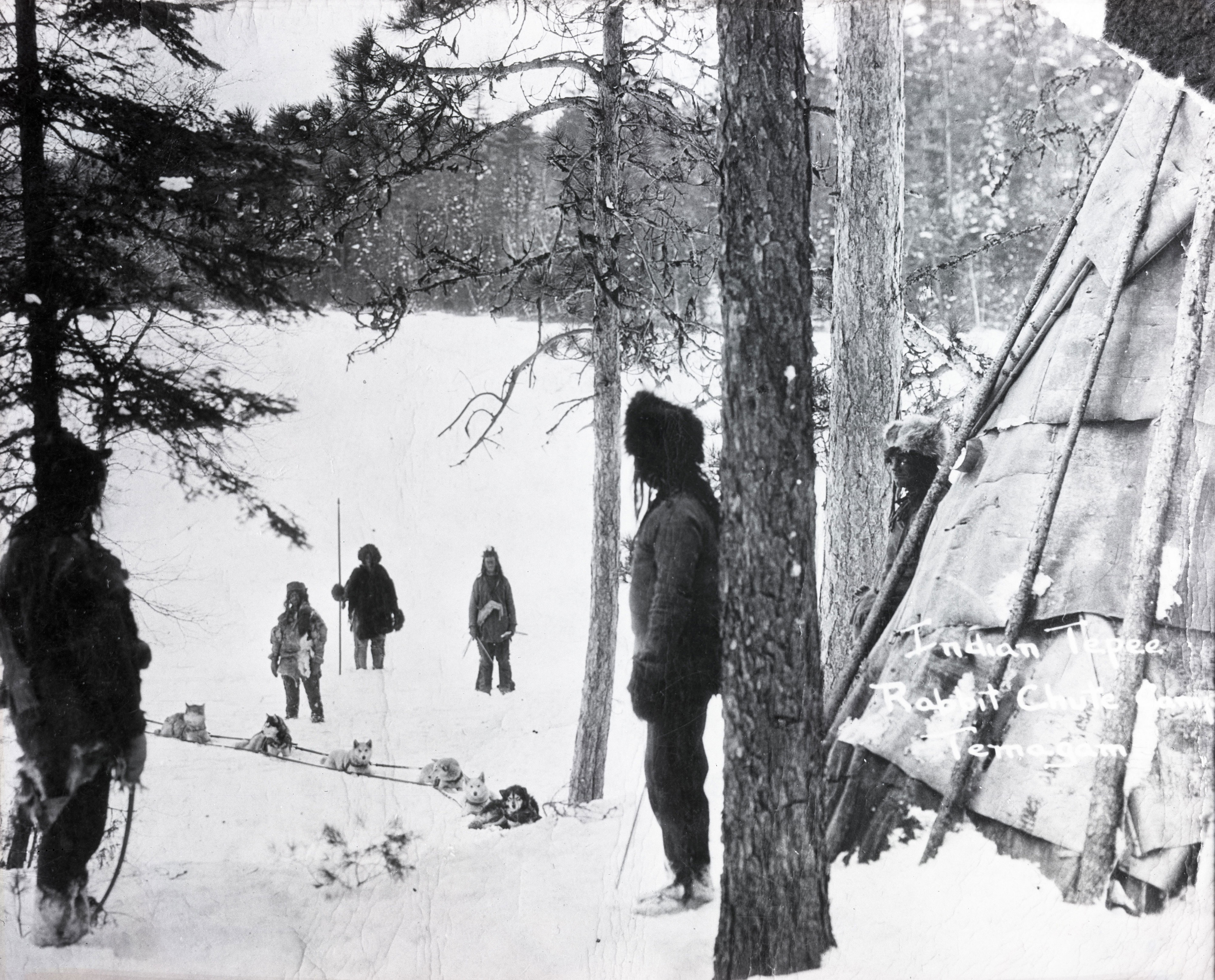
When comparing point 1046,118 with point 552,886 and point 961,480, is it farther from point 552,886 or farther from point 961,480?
point 552,886

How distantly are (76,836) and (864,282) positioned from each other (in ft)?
9.90

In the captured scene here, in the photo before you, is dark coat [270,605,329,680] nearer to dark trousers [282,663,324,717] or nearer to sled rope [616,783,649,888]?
dark trousers [282,663,324,717]

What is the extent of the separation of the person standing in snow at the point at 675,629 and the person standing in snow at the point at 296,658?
90cm

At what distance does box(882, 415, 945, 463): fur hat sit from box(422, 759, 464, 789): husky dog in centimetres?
169

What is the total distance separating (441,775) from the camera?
2.58 meters

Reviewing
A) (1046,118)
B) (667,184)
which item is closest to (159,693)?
(667,184)

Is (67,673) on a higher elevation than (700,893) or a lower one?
higher

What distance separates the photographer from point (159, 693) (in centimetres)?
258

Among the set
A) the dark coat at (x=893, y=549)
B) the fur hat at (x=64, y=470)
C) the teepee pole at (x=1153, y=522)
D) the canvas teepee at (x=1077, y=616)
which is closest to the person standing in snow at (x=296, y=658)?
the fur hat at (x=64, y=470)

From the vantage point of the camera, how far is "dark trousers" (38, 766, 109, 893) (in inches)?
101

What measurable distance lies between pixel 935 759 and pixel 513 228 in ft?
6.78

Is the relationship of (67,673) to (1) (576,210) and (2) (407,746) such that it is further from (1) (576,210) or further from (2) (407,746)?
(1) (576,210)

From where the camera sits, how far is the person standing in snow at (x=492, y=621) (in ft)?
8.35

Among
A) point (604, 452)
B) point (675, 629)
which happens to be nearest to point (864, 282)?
point (604, 452)
